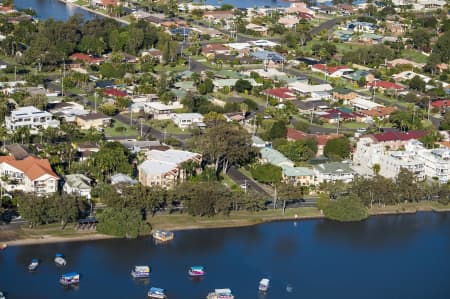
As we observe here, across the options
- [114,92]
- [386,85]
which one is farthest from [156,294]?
[386,85]

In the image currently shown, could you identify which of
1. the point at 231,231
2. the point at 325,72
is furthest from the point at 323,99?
the point at 231,231

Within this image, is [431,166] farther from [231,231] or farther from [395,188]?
[231,231]

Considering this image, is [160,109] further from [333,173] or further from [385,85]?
[385,85]

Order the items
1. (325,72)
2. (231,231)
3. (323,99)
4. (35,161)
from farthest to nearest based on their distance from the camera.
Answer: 1. (325,72)
2. (323,99)
3. (35,161)
4. (231,231)

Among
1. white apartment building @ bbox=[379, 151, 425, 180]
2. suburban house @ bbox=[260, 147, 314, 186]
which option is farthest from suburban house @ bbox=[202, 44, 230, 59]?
white apartment building @ bbox=[379, 151, 425, 180]

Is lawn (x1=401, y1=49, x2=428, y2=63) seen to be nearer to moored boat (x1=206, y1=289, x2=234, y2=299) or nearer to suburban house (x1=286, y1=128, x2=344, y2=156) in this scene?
suburban house (x1=286, y1=128, x2=344, y2=156)

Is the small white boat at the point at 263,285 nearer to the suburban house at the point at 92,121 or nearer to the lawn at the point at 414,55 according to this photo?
the suburban house at the point at 92,121
